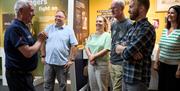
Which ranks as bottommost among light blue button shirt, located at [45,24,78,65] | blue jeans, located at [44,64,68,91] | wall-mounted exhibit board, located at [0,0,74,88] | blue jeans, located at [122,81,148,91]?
blue jeans, located at [44,64,68,91]

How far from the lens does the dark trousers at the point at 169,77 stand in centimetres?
312

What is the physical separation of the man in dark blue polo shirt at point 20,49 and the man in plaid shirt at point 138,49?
30.9 inches

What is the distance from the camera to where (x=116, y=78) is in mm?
3057

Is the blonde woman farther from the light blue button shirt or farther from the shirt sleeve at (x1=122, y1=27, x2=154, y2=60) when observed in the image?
the shirt sleeve at (x1=122, y1=27, x2=154, y2=60)

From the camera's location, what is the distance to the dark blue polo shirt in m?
2.30

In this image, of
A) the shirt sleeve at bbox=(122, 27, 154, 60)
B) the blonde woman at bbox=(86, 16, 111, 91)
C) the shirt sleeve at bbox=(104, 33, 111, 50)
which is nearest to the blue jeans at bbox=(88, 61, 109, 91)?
the blonde woman at bbox=(86, 16, 111, 91)

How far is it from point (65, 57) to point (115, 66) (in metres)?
0.87

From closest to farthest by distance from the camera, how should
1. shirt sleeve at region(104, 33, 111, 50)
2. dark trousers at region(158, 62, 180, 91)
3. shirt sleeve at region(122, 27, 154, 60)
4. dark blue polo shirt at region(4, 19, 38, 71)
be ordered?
shirt sleeve at region(122, 27, 154, 60)
dark blue polo shirt at region(4, 19, 38, 71)
dark trousers at region(158, 62, 180, 91)
shirt sleeve at region(104, 33, 111, 50)

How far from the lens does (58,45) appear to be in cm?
362

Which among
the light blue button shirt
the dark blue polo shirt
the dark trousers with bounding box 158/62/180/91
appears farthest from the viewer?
the light blue button shirt

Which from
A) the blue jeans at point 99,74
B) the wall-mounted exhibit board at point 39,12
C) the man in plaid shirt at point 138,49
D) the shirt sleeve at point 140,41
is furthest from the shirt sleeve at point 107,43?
the wall-mounted exhibit board at point 39,12

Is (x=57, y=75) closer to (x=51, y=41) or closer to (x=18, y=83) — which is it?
(x=51, y=41)

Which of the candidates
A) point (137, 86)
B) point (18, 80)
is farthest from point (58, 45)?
point (137, 86)

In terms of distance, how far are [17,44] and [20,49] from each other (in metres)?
0.05
